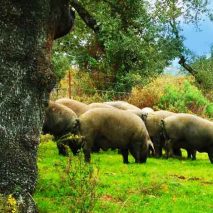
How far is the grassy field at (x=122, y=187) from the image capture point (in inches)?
337

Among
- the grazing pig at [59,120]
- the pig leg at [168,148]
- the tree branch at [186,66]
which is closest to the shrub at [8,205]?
the grazing pig at [59,120]

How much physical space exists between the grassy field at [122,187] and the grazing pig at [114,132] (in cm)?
55

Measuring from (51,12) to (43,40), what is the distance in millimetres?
536

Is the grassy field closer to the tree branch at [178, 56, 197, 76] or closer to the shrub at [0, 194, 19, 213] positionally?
the shrub at [0, 194, 19, 213]

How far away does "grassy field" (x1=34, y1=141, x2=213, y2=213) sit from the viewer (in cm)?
855

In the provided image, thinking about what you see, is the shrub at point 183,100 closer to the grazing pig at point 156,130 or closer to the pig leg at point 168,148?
the grazing pig at point 156,130

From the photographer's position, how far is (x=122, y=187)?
39.7ft

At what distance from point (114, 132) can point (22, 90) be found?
8.19 m

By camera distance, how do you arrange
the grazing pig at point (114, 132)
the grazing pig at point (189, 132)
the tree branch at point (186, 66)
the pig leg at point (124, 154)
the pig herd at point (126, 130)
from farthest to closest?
1. the tree branch at point (186, 66)
2. the grazing pig at point (189, 132)
3. the pig leg at point (124, 154)
4. the pig herd at point (126, 130)
5. the grazing pig at point (114, 132)

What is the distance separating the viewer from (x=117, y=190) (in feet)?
38.5

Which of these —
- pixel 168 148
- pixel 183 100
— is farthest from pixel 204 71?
pixel 168 148

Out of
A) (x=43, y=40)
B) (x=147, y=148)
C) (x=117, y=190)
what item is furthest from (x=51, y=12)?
(x=147, y=148)

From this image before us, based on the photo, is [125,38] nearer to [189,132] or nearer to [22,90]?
[189,132]

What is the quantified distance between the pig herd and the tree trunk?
22.7ft
